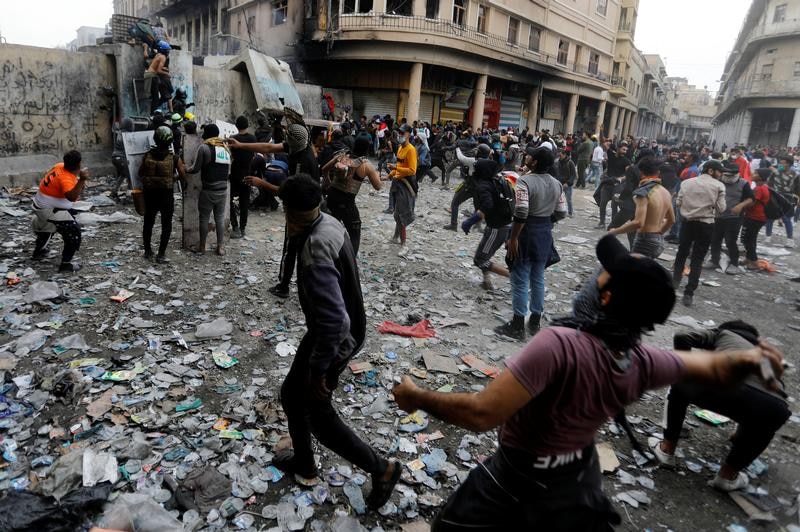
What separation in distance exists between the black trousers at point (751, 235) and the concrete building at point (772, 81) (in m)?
35.2

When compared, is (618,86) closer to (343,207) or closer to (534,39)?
(534,39)

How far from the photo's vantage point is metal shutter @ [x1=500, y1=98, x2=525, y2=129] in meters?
28.6

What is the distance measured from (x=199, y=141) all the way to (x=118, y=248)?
1845 millimetres

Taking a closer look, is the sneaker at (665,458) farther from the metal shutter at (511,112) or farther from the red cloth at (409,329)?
the metal shutter at (511,112)

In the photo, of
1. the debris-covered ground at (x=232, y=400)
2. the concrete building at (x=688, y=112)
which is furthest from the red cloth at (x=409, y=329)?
the concrete building at (x=688, y=112)

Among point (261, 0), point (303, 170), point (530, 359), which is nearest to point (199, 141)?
point (303, 170)

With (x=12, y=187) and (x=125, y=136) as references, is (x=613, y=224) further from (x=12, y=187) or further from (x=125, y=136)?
(x=12, y=187)

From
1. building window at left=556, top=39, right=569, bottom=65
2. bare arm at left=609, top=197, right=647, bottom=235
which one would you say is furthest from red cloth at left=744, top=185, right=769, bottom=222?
building window at left=556, top=39, right=569, bottom=65

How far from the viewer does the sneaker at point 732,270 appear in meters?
8.05

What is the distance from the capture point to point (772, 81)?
122 feet

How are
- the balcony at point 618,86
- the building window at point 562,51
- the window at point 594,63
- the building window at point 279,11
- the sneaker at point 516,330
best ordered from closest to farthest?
the sneaker at point 516,330
the building window at point 279,11
the building window at point 562,51
the window at point 594,63
the balcony at point 618,86

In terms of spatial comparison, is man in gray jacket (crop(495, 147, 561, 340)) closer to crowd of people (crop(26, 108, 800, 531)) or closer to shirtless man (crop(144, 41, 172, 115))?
crowd of people (crop(26, 108, 800, 531))

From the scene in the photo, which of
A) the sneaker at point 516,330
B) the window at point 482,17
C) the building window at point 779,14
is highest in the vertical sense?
the building window at point 779,14

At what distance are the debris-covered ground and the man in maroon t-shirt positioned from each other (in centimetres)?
136
